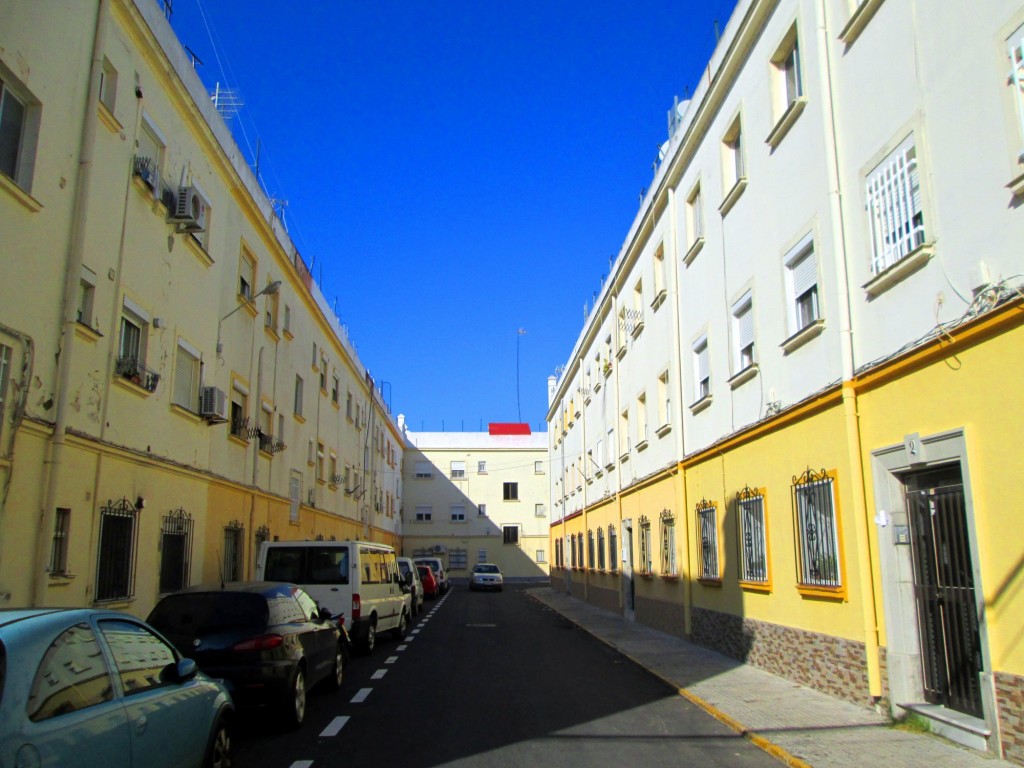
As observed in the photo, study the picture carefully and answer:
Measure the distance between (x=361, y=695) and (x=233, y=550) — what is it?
27.3 ft

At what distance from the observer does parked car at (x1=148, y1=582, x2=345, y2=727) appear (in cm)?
816

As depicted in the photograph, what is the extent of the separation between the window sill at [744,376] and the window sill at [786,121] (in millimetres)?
3328

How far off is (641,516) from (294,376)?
1048cm

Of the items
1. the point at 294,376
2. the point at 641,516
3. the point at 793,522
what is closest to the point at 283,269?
the point at 294,376

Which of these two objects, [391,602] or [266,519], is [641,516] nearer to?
[391,602]

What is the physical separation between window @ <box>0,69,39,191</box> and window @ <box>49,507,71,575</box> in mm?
3957

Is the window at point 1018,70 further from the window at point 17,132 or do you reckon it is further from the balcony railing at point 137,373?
the balcony railing at point 137,373

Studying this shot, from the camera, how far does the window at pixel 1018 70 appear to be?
22.6 feet

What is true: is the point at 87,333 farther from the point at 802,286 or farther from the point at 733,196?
the point at 733,196

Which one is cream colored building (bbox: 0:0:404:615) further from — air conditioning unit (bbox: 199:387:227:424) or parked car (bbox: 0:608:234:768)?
parked car (bbox: 0:608:234:768)

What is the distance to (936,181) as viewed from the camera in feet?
26.8

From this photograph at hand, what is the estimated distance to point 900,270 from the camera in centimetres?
864

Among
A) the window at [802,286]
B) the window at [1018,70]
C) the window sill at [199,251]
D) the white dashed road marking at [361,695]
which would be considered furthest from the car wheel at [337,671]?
the window at [1018,70]

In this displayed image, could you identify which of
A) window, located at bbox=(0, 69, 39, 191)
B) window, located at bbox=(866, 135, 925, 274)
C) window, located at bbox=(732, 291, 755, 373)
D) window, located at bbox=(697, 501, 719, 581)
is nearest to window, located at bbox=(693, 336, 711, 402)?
window, located at bbox=(732, 291, 755, 373)
